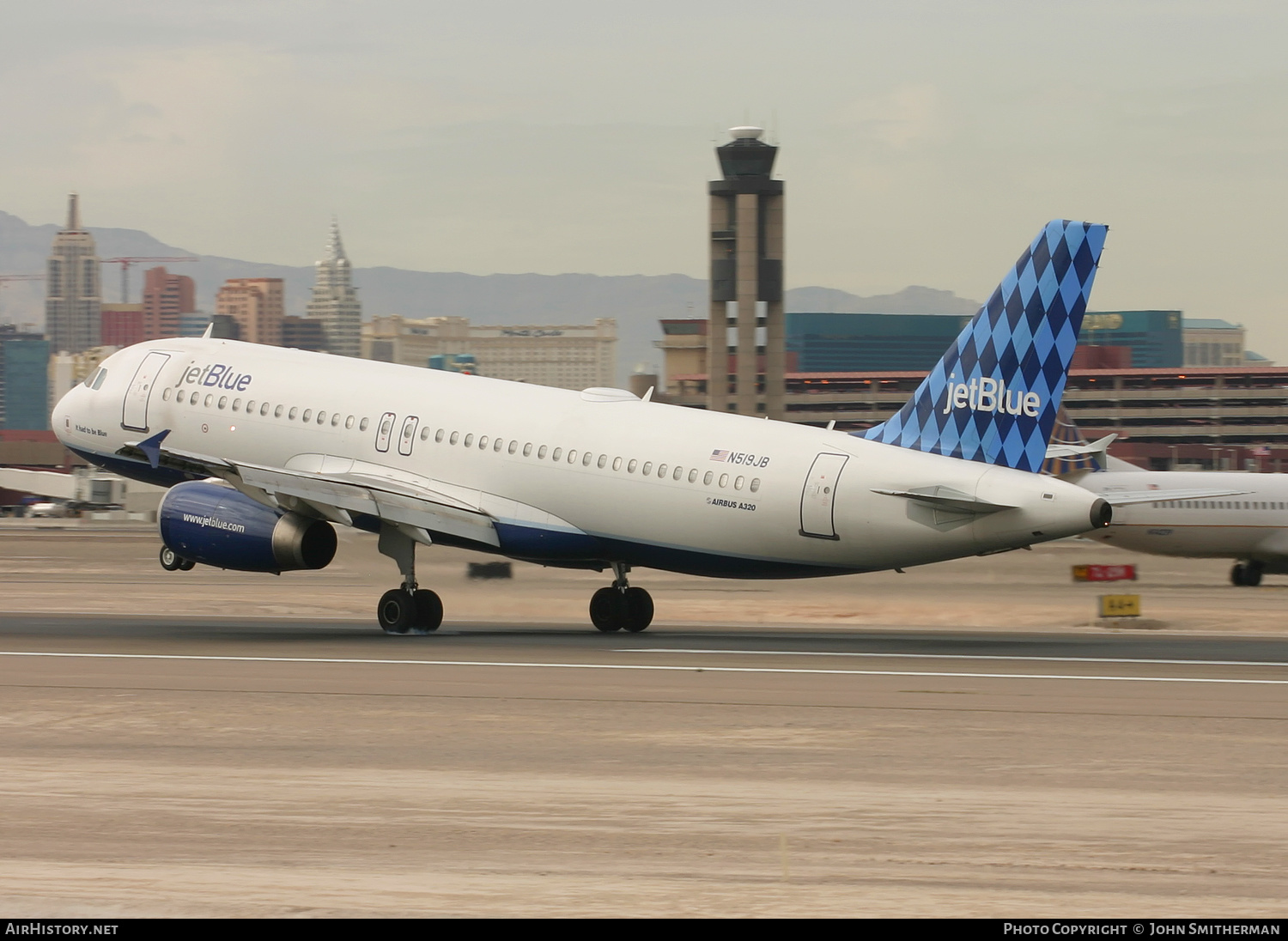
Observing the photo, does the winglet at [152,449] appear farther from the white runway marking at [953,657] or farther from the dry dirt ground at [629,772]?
the white runway marking at [953,657]

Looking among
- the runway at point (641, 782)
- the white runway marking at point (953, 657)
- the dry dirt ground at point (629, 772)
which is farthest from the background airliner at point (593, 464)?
the runway at point (641, 782)

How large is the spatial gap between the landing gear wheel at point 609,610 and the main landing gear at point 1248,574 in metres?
29.4

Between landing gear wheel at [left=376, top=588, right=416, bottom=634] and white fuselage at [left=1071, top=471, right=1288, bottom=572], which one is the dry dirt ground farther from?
white fuselage at [left=1071, top=471, right=1288, bottom=572]

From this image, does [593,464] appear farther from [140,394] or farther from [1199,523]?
[1199,523]

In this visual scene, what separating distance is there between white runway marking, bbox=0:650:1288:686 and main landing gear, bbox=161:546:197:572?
15.3 ft

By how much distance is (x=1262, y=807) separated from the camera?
13.6m

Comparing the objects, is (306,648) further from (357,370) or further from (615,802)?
(615,802)

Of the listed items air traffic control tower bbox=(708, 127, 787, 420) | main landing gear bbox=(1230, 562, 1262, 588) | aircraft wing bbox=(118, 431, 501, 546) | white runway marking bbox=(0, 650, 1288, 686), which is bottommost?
white runway marking bbox=(0, 650, 1288, 686)

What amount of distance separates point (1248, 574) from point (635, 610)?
1169 inches

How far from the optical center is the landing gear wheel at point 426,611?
97.0ft

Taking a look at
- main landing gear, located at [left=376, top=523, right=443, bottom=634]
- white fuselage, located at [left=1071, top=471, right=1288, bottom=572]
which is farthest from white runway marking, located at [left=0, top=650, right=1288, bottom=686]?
white fuselage, located at [left=1071, top=471, right=1288, bottom=572]

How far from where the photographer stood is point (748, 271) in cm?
17125

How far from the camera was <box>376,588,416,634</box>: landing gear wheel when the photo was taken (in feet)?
96.2
